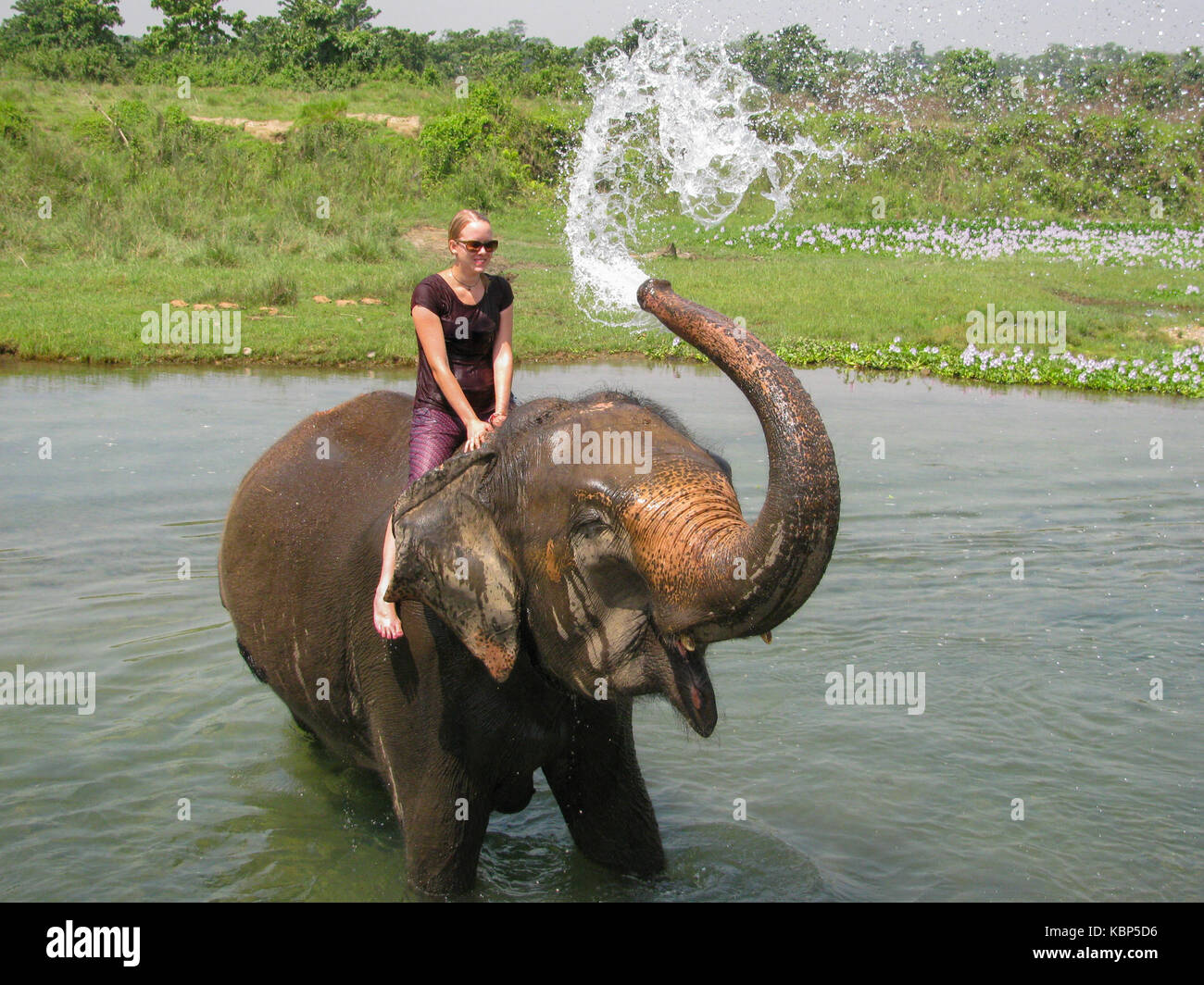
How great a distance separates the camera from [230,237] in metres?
20.6

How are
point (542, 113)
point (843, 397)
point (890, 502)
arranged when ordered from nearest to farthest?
1. point (890, 502)
2. point (843, 397)
3. point (542, 113)

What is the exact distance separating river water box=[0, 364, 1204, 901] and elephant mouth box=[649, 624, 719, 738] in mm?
2089

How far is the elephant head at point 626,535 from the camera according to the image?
288 cm

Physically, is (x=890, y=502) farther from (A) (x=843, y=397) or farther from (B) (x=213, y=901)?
(B) (x=213, y=901)

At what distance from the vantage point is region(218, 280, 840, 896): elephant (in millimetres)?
3012

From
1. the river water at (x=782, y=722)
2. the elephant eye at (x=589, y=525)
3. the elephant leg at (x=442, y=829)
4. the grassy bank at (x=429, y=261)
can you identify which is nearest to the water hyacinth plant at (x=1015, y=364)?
the grassy bank at (x=429, y=261)

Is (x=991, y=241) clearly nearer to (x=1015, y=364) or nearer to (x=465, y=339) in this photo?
(x=1015, y=364)

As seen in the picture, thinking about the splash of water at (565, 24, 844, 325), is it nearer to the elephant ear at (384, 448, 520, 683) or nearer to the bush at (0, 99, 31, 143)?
the bush at (0, 99, 31, 143)

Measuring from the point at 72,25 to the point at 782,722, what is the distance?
162ft

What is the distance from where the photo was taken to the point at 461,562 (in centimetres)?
377

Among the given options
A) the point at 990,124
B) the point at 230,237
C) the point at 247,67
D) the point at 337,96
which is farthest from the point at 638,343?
the point at 247,67

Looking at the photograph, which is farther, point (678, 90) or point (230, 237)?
point (230, 237)

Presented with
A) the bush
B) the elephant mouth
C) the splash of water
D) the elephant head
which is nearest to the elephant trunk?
the elephant head
